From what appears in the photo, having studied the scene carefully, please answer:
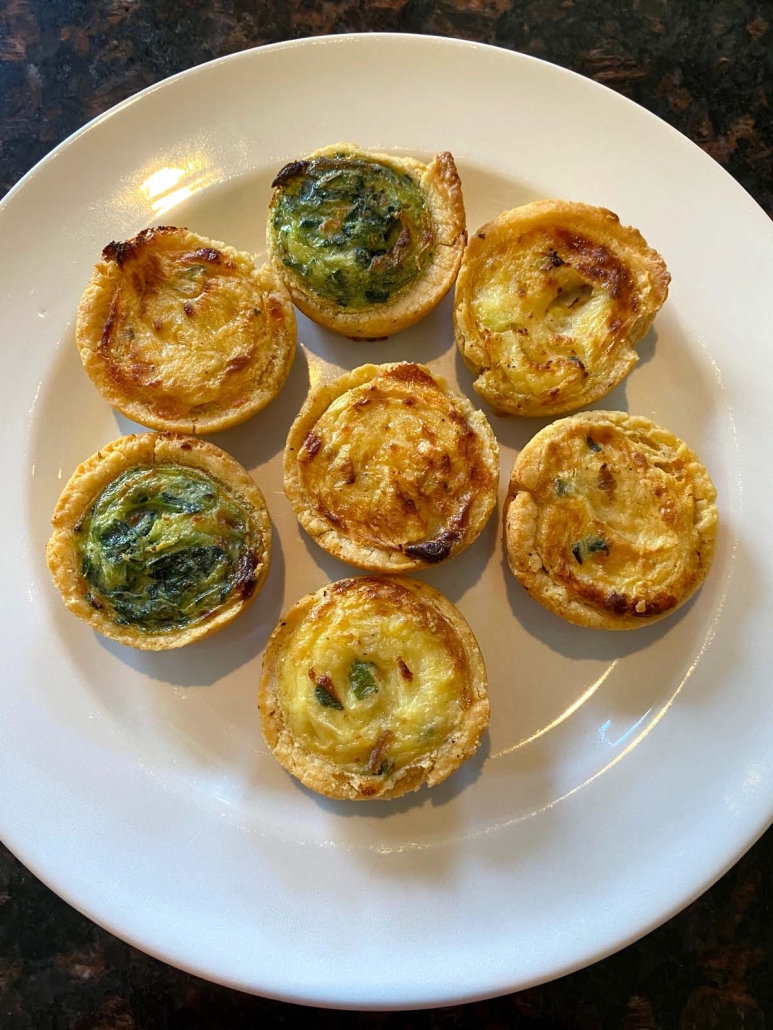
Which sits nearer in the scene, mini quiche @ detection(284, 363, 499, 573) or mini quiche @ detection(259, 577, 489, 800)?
mini quiche @ detection(259, 577, 489, 800)

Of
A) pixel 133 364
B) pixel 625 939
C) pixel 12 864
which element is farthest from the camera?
pixel 12 864

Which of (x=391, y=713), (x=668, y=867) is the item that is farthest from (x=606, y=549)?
(x=668, y=867)

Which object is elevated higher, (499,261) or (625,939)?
(499,261)

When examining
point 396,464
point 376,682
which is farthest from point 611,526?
point 376,682

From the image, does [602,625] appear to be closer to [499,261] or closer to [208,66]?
[499,261]

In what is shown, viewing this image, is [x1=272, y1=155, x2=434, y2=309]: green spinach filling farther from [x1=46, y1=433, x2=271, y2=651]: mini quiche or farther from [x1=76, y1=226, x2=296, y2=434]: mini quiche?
[x1=46, y1=433, x2=271, y2=651]: mini quiche

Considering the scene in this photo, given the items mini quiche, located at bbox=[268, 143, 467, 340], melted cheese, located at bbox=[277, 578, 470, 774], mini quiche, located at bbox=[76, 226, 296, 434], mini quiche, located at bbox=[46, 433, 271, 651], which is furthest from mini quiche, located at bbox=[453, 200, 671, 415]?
mini quiche, located at bbox=[46, 433, 271, 651]

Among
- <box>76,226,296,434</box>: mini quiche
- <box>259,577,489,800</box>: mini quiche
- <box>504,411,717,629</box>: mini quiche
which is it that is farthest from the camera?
<box>76,226,296,434</box>: mini quiche
